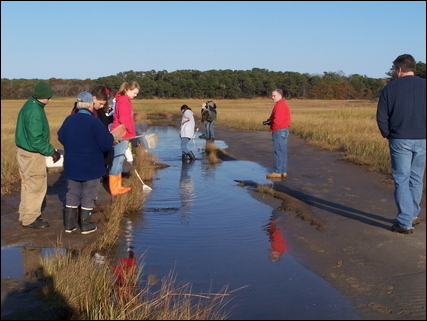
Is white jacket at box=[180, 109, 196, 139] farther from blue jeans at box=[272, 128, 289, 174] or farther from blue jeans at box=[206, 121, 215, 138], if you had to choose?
blue jeans at box=[206, 121, 215, 138]

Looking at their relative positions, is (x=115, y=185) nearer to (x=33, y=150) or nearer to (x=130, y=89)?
(x=130, y=89)

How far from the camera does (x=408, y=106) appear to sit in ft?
20.3

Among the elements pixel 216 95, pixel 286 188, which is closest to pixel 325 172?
pixel 286 188

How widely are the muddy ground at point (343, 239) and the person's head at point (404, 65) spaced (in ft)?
6.66

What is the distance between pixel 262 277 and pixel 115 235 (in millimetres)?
2167

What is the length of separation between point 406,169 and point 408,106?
2.55 feet

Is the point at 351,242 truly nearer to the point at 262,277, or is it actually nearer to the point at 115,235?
the point at 262,277

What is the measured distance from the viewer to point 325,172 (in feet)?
38.8

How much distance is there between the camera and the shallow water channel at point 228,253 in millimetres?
4527

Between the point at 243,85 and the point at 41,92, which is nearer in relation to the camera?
the point at 41,92

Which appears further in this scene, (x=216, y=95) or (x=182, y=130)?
(x=216, y=95)

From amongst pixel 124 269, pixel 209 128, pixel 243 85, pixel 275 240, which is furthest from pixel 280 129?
pixel 243 85

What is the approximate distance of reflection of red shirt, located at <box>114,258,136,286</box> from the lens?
4871mm

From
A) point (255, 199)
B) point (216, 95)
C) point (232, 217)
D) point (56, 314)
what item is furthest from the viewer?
point (216, 95)
